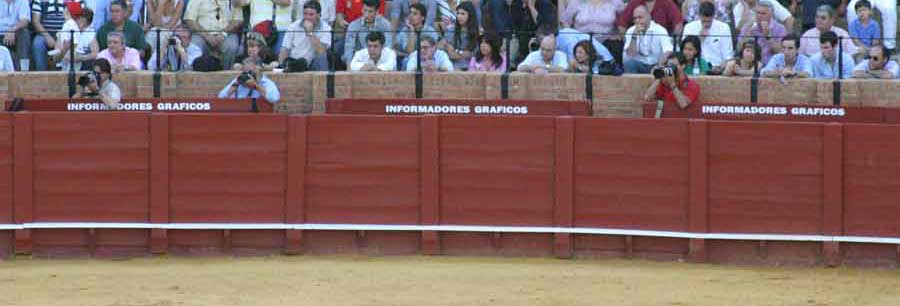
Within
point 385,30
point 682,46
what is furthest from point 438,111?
point 682,46

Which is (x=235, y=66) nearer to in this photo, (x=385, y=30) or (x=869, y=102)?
(x=385, y=30)

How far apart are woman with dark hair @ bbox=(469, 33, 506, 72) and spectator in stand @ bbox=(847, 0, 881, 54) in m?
3.62

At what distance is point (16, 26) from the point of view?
74.8 ft

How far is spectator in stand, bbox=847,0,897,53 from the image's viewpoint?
848 inches

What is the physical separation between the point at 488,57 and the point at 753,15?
110 inches

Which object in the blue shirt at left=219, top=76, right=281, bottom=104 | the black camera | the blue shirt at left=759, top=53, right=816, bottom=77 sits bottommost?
the blue shirt at left=219, top=76, right=281, bottom=104

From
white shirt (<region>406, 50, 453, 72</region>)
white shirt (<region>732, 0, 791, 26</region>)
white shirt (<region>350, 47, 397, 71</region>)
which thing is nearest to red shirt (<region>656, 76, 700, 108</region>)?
white shirt (<region>732, 0, 791, 26</region>)

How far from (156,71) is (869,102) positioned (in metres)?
7.54

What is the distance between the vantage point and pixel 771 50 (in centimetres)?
2197

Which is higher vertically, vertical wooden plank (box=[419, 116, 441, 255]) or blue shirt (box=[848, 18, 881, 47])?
blue shirt (box=[848, 18, 881, 47])

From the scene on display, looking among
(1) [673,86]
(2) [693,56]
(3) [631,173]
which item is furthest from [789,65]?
(3) [631,173]

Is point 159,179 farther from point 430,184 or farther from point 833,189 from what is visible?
point 833,189

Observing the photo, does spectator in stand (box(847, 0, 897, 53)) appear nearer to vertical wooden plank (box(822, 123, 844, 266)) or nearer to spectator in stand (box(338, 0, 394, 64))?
vertical wooden plank (box(822, 123, 844, 266))

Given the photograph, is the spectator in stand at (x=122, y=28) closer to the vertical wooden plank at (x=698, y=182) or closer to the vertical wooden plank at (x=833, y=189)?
the vertical wooden plank at (x=698, y=182)
